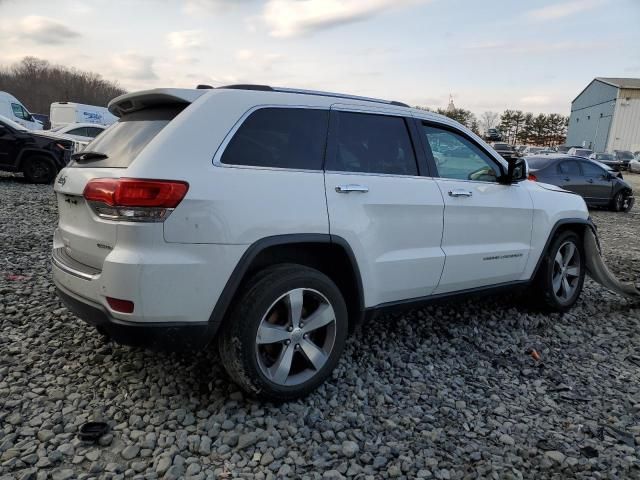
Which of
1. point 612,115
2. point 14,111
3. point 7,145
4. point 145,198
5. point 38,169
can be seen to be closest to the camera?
point 145,198

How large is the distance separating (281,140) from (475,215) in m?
1.72

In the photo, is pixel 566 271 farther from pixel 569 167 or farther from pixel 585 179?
pixel 585 179

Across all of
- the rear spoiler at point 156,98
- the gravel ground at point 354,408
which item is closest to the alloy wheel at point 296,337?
the gravel ground at point 354,408

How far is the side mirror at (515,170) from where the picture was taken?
159 inches

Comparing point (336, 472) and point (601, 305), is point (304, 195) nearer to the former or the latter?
point (336, 472)

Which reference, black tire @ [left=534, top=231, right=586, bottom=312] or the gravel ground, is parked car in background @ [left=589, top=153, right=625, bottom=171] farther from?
the gravel ground

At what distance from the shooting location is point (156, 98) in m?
2.87

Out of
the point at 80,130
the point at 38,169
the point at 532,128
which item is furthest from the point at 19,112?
the point at 532,128

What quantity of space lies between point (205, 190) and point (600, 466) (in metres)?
2.48

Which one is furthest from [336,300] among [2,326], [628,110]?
[628,110]

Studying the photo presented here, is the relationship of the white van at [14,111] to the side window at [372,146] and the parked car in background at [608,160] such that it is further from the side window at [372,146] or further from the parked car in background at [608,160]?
the parked car in background at [608,160]

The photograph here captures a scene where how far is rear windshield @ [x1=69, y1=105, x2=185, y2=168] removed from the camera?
2664 mm

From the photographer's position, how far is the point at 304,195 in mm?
2805

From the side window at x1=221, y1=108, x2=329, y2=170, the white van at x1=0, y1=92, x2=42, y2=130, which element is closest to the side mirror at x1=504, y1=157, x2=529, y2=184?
the side window at x1=221, y1=108, x2=329, y2=170
